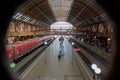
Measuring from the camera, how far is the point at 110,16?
2006 millimetres

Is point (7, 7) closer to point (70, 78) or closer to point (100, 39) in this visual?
point (70, 78)

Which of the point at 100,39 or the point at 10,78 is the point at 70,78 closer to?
the point at 10,78

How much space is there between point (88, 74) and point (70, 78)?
60.3 inches

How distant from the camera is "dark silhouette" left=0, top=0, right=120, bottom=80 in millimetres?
1958

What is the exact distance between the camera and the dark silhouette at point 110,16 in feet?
6.42
